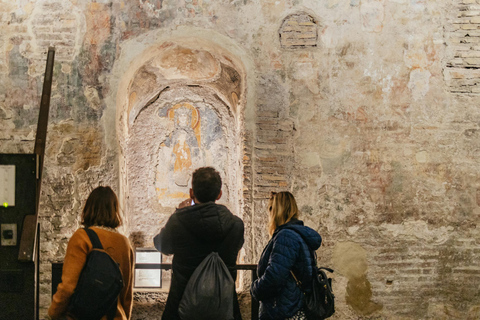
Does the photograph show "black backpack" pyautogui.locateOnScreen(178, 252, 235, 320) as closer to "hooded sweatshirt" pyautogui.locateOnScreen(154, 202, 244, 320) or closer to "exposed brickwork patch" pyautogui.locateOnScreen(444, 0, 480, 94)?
"hooded sweatshirt" pyautogui.locateOnScreen(154, 202, 244, 320)

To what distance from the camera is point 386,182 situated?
14.6 feet

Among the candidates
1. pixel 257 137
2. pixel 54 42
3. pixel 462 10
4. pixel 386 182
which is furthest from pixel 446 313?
pixel 54 42

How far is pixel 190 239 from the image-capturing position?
2422mm

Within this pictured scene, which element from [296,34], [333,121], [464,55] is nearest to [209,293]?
[333,121]

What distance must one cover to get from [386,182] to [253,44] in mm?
1799

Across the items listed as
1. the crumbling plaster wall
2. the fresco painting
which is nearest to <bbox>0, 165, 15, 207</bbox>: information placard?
the crumbling plaster wall

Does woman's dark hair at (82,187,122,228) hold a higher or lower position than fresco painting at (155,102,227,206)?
lower

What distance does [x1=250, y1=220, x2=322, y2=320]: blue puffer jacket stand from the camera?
249cm

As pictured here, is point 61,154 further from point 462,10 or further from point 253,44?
point 462,10

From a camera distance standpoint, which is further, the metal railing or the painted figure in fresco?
the painted figure in fresco

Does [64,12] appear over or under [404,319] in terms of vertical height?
over

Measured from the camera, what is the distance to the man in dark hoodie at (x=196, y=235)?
242 cm

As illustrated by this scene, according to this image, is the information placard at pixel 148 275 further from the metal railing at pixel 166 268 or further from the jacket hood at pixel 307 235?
the jacket hood at pixel 307 235

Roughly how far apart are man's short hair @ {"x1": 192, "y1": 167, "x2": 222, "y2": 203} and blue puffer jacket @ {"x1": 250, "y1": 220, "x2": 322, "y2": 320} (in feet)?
1.41
